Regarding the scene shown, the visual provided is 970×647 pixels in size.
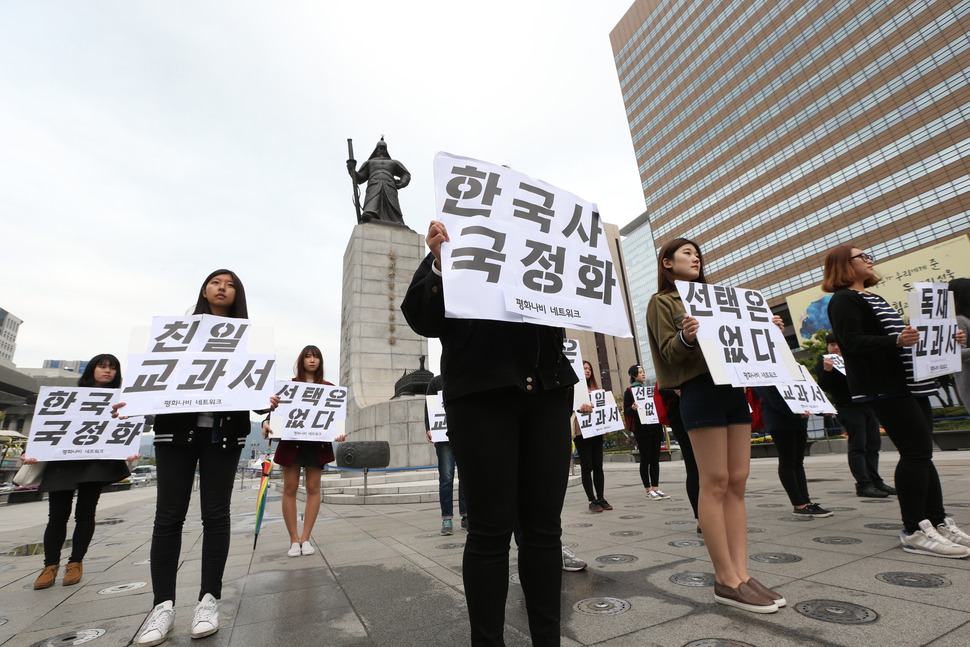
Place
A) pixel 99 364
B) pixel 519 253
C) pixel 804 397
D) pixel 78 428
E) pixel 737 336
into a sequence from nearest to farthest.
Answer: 1. pixel 519 253
2. pixel 737 336
3. pixel 78 428
4. pixel 99 364
5. pixel 804 397

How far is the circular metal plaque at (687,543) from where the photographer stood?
3787 mm

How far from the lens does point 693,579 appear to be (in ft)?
9.41

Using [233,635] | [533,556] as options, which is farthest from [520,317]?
[233,635]

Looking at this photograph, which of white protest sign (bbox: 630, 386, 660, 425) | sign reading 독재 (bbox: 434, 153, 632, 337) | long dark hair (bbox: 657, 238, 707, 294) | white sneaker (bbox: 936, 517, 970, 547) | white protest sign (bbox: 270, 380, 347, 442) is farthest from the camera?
white protest sign (bbox: 630, 386, 660, 425)

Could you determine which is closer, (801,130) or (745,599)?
(745,599)

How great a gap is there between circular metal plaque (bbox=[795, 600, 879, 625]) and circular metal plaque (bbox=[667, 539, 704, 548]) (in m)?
1.51

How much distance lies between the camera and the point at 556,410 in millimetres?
1881

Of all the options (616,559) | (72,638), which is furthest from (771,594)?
(72,638)

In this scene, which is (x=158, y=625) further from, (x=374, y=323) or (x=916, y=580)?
(x=374, y=323)

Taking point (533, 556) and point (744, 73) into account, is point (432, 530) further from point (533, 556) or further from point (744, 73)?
point (744, 73)

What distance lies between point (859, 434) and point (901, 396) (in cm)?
319

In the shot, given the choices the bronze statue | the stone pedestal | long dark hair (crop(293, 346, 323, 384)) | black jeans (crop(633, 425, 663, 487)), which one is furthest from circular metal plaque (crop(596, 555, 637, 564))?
the bronze statue

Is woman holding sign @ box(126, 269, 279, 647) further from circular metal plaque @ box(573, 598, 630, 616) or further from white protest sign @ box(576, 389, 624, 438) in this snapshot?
white protest sign @ box(576, 389, 624, 438)

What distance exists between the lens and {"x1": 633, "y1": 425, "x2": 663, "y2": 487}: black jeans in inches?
267
